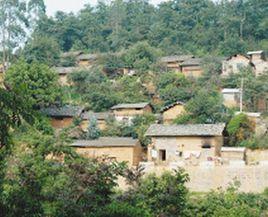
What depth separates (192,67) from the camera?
40.6 meters

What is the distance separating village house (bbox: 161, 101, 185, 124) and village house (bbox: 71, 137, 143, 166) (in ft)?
14.7

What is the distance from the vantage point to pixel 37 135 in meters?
22.4

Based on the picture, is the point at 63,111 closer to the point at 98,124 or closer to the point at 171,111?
the point at 98,124

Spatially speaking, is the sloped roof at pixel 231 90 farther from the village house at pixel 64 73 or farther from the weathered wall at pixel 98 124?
the village house at pixel 64 73

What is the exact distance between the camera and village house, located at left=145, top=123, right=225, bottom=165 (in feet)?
88.0

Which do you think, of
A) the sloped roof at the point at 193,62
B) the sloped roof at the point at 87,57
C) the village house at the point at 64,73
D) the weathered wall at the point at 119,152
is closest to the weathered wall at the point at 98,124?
the weathered wall at the point at 119,152

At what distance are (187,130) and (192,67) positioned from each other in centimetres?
1390

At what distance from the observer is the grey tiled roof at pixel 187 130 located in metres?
26.8

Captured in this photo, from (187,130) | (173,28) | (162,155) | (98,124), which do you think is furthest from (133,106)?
(173,28)

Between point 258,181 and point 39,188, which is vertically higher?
point 39,188

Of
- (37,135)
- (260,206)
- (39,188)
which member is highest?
(39,188)

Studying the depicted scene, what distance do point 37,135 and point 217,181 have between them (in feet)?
24.0

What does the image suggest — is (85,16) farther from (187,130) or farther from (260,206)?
(260,206)

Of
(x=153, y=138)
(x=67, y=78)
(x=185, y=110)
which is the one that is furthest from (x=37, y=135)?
(x=67, y=78)
